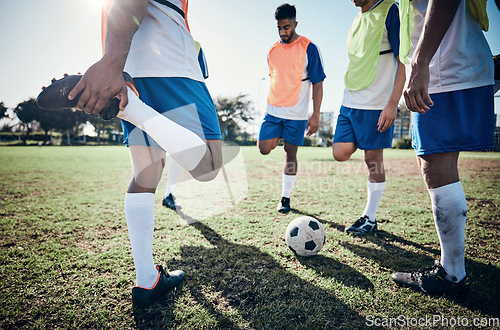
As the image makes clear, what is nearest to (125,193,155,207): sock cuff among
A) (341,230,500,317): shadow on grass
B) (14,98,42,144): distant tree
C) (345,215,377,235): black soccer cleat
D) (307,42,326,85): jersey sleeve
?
(341,230,500,317): shadow on grass

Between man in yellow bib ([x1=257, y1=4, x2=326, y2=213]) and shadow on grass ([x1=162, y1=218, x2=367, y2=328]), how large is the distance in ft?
4.87

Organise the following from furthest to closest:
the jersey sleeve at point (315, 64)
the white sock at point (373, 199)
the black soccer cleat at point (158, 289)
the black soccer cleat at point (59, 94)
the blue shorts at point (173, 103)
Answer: the jersey sleeve at point (315, 64) < the white sock at point (373, 199) < the blue shorts at point (173, 103) < the black soccer cleat at point (158, 289) < the black soccer cleat at point (59, 94)

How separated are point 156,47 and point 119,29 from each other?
384 mm

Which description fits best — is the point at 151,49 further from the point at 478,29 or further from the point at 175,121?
the point at 478,29

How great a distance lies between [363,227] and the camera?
2635mm

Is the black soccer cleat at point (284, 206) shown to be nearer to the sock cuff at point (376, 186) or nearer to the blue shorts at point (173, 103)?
the sock cuff at point (376, 186)

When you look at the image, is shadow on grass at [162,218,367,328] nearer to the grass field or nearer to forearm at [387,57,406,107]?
the grass field

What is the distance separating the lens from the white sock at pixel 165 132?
4.42ft

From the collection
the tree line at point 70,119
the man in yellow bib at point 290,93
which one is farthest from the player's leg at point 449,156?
the tree line at point 70,119

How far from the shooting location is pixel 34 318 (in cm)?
136

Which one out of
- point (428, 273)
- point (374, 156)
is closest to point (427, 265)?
point (428, 273)

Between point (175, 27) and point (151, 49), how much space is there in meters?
0.24

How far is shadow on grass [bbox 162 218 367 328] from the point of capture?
1.36 metres

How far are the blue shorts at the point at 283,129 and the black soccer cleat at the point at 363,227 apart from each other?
4.40 feet
